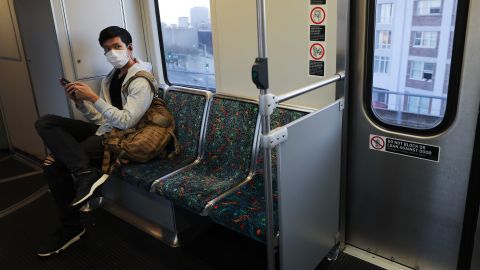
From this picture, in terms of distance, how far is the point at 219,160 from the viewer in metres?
2.93

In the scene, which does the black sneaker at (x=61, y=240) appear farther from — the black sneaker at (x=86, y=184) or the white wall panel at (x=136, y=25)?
the white wall panel at (x=136, y=25)

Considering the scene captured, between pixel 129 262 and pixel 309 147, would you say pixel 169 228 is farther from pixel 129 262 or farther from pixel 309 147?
pixel 309 147

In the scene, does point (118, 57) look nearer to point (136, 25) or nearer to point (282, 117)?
point (136, 25)

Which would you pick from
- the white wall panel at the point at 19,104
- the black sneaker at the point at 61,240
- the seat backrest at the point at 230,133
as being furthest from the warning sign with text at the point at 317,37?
the white wall panel at the point at 19,104

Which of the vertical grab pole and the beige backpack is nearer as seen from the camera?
the vertical grab pole

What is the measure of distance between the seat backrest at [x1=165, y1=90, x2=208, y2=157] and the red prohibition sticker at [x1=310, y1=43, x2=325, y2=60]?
0.95m

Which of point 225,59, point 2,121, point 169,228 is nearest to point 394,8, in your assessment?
point 225,59

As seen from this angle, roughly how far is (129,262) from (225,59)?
66.7 inches

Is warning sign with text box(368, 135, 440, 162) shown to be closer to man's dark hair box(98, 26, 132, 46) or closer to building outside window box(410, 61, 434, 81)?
building outside window box(410, 61, 434, 81)

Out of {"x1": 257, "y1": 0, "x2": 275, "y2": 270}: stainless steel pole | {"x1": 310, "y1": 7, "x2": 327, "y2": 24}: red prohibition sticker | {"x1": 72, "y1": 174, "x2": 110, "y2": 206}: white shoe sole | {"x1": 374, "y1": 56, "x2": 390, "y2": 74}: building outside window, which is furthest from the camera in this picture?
{"x1": 72, "y1": 174, "x2": 110, "y2": 206}: white shoe sole

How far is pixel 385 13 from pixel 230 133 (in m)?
1.32

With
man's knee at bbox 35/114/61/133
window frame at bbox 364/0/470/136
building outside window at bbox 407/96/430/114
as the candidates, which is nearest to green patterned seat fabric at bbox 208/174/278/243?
window frame at bbox 364/0/470/136

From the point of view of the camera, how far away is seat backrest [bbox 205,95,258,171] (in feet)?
8.95

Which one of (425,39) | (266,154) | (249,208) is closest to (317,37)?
(425,39)
